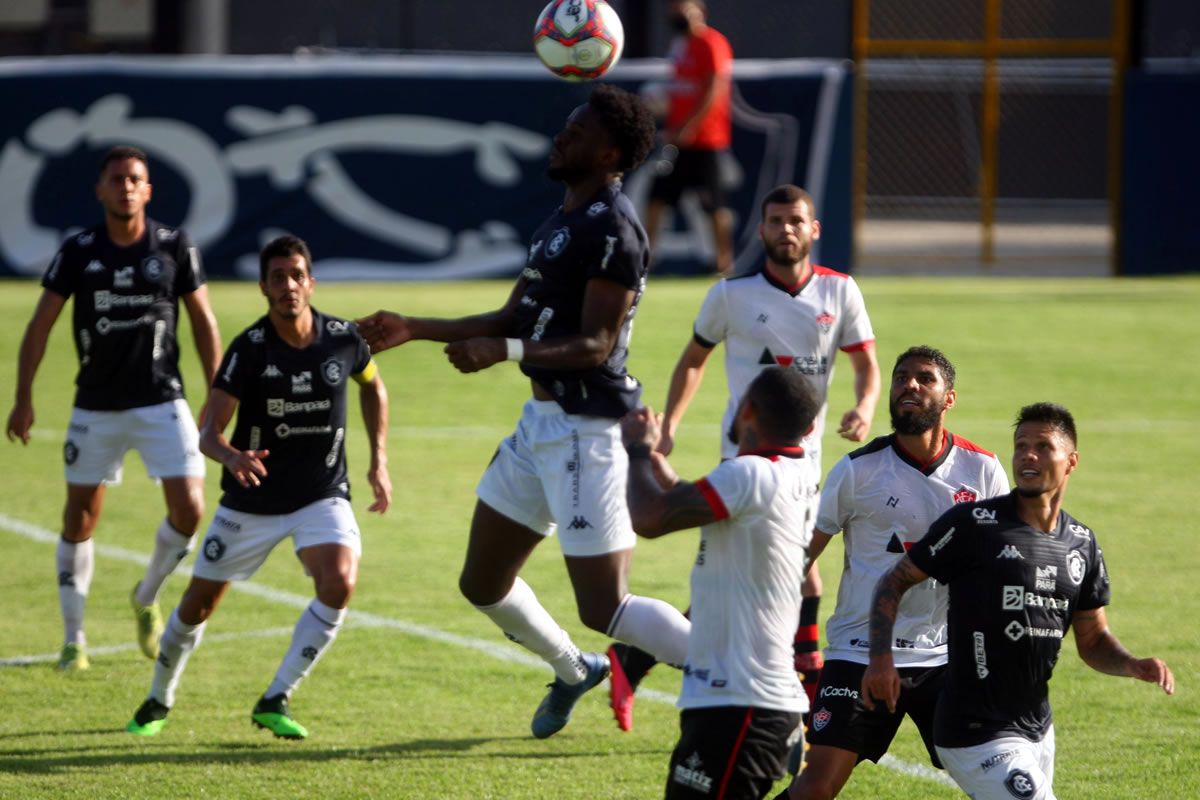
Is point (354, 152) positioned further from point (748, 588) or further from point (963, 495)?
point (748, 588)

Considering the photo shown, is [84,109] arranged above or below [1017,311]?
above

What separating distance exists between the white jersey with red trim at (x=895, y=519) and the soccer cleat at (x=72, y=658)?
375 cm

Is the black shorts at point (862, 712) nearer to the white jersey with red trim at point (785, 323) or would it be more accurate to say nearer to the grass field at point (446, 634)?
the grass field at point (446, 634)

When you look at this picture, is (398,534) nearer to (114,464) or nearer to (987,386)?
(114,464)

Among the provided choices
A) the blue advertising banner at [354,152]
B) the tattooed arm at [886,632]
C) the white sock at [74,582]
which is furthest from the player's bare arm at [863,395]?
the blue advertising banner at [354,152]

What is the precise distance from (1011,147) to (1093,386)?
17.2 meters

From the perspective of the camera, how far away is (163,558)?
7.53 metres

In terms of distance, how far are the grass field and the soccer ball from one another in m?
2.85

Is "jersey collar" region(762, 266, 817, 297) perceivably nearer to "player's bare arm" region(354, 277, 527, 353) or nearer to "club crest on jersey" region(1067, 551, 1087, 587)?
"player's bare arm" region(354, 277, 527, 353)

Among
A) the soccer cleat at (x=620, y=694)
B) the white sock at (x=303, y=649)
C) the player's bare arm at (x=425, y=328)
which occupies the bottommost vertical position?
the soccer cleat at (x=620, y=694)

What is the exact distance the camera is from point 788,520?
455cm

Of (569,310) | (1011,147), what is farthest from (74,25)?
A: (569,310)

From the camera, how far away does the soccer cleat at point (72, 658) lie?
24.1 ft

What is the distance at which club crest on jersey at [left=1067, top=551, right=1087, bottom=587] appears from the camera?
15.8 feet
